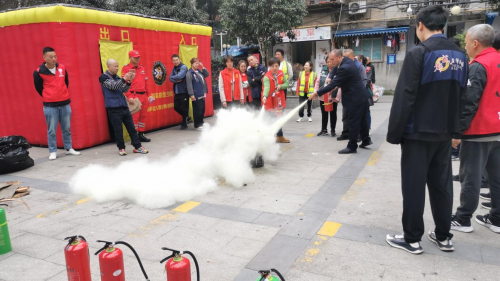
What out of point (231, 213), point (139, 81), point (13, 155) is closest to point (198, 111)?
point (139, 81)

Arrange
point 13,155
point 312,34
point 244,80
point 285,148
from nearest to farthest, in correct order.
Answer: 1. point 13,155
2. point 285,148
3. point 244,80
4. point 312,34

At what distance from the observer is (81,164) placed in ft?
22.0

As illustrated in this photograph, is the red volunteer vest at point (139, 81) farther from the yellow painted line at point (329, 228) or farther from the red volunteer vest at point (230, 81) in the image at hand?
the yellow painted line at point (329, 228)

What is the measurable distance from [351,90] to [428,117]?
4.06 metres

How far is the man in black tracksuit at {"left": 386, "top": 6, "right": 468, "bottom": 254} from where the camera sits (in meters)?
2.99

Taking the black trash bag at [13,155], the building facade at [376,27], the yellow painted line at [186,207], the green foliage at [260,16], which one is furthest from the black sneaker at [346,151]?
the building facade at [376,27]

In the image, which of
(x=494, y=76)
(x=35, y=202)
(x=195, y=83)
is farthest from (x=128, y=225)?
(x=195, y=83)

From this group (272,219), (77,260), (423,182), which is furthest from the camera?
(272,219)

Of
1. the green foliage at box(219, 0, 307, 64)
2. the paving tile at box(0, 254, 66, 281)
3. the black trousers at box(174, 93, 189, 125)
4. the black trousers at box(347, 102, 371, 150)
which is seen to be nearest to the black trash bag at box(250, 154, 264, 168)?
the black trousers at box(347, 102, 371, 150)

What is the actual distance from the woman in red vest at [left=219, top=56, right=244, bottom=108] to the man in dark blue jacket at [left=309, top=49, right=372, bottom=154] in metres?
2.58

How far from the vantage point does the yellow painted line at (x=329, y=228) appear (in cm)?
377

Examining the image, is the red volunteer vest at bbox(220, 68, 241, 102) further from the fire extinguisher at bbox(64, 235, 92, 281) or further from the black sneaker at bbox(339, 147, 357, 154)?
the fire extinguisher at bbox(64, 235, 92, 281)

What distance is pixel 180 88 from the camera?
985 centimetres

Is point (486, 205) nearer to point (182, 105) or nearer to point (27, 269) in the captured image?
point (27, 269)
